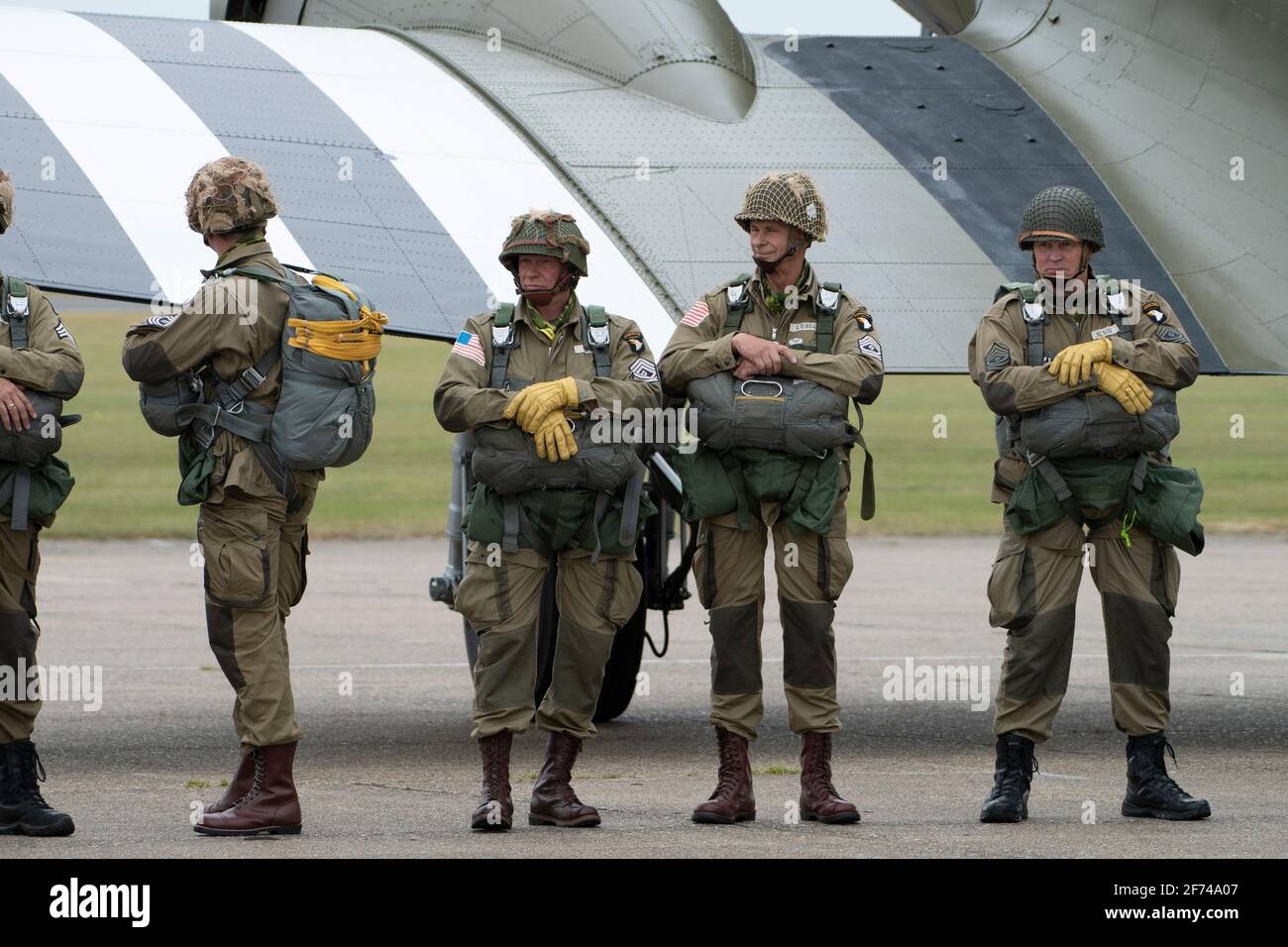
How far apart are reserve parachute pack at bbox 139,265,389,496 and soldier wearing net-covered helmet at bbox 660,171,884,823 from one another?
4.08ft

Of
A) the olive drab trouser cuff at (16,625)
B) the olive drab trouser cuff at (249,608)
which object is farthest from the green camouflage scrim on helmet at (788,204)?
the olive drab trouser cuff at (16,625)

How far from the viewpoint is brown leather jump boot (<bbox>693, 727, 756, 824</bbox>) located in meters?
7.12

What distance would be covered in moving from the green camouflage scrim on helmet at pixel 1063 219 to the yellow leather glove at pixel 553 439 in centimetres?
200

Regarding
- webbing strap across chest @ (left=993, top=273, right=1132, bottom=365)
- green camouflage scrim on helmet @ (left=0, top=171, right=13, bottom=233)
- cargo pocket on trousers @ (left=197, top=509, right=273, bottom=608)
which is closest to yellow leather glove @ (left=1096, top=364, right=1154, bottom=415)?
webbing strap across chest @ (left=993, top=273, right=1132, bottom=365)

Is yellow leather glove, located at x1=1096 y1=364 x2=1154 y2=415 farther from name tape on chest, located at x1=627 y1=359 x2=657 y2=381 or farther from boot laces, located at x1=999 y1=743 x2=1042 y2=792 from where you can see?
name tape on chest, located at x1=627 y1=359 x2=657 y2=381

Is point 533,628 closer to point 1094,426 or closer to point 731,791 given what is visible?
point 731,791

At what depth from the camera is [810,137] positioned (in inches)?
397

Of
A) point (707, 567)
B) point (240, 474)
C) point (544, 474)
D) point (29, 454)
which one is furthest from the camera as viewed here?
point (707, 567)

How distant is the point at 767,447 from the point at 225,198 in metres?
2.16

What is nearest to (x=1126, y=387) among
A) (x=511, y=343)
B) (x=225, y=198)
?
(x=511, y=343)

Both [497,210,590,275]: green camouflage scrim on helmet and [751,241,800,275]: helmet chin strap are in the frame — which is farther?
[751,241,800,275]: helmet chin strap

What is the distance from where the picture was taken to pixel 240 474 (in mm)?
6684

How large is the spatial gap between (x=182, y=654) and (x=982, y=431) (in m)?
29.1
